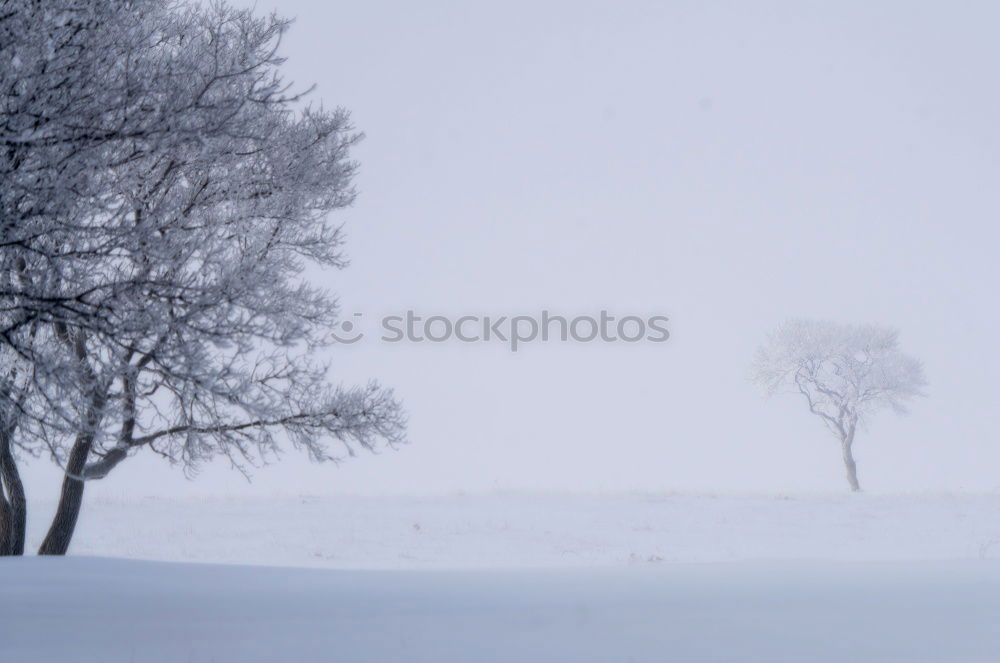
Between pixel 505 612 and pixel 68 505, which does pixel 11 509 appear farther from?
pixel 505 612

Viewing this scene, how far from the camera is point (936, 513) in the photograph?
85.7 ft

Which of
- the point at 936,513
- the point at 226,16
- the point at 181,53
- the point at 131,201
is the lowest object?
the point at 936,513

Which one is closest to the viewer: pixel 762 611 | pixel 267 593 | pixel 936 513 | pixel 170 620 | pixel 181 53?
pixel 170 620

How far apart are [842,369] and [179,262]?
124ft

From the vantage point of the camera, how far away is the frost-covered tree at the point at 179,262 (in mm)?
8078

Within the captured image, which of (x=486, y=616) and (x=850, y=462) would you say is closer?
(x=486, y=616)

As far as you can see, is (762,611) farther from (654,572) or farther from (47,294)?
(47,294)

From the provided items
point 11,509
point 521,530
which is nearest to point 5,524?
point 11,509

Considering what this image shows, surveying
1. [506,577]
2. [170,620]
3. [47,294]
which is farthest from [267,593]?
[47,294]

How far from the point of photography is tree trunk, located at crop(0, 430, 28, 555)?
36.7ft

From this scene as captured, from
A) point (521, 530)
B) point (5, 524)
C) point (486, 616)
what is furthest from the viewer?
point (521, 530)

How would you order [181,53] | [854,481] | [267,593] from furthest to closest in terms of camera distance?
[854,481], [181,53], [267,593]

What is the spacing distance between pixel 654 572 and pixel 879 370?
3660cm

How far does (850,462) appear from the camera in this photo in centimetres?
3822
